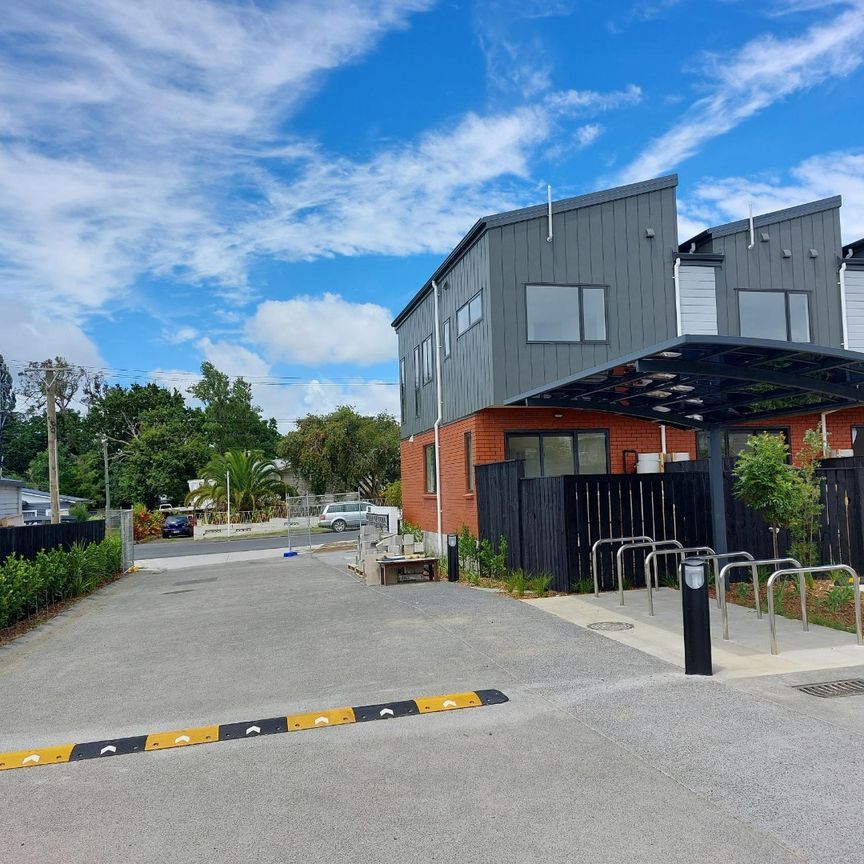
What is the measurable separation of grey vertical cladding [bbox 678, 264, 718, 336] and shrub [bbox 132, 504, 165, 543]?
1404 inches

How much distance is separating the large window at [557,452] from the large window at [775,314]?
13.5 ft

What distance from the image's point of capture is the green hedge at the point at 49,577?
12.0 metres

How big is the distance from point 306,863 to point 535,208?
13530 millimetres

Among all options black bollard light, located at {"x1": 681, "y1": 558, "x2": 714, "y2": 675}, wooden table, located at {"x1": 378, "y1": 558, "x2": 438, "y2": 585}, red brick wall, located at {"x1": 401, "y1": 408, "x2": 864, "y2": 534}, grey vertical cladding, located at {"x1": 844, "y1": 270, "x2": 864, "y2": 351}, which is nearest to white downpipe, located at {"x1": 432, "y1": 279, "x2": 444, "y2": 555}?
red brick wall, located at {"x1": 401, "y1": 408, "x2": 864, "y2": 534}

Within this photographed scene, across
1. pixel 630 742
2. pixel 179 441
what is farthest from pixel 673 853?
pixel 179 441

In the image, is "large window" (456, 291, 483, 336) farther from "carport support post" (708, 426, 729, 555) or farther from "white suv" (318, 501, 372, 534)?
"white suv" (318, 501, 372, 534)

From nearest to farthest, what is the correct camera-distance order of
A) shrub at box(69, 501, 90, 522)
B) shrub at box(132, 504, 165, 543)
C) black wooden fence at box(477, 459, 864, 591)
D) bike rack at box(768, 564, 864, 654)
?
1. bike rack at box(768, 564, 864, 654)
2. black wooden fence at box(477, 459, 864, 591)
3. shrub at box(69, 501, 90, 522)
4. shrub at box(132, 504, 165, 543)

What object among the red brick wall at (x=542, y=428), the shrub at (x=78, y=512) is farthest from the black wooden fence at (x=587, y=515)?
the shrub at (x=78, y=512)

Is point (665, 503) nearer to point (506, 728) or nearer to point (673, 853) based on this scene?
point (506, 728)

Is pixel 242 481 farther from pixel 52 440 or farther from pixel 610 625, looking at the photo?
pixel 610 625

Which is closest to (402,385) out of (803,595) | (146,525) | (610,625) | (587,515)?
(587,515)

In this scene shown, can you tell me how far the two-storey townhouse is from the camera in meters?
15.5

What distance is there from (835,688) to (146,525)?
44.2m

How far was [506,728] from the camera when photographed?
19.5ft
